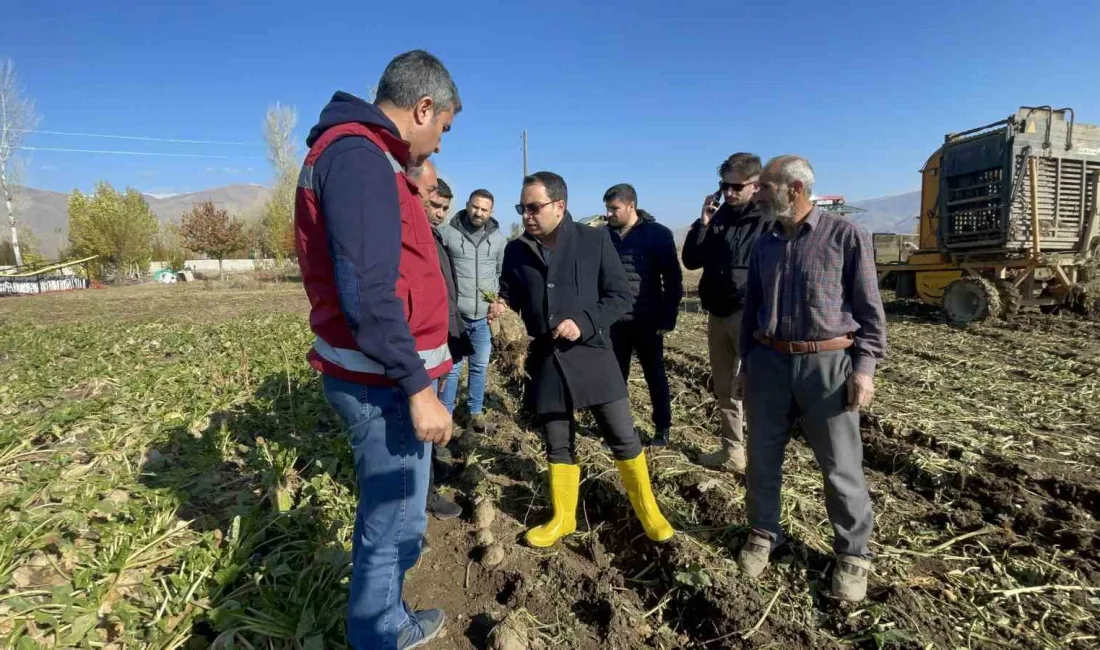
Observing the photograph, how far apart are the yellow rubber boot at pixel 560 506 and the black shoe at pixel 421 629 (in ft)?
2.27

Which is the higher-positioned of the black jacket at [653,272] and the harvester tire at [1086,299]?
the black jacket at [653,272]

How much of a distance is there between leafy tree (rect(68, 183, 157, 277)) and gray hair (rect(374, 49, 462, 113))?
41561 mm

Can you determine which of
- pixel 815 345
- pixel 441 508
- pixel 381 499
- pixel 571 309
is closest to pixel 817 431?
pixel 815 345

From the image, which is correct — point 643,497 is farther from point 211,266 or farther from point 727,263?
point 211,266

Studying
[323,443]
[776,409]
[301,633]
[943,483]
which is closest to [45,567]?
[301,633]

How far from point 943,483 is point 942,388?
8.24 ft

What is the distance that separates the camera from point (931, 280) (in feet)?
33.0

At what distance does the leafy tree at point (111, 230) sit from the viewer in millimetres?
34062

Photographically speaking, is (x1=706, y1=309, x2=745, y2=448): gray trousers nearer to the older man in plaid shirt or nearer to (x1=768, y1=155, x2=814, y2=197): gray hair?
the older man in plaid shirt

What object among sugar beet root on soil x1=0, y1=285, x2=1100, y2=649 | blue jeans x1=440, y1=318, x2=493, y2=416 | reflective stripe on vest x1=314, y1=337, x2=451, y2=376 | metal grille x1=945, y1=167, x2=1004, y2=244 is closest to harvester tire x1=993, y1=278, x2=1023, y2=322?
metal grille x1=945, y1=167, x2=1004, y2=244

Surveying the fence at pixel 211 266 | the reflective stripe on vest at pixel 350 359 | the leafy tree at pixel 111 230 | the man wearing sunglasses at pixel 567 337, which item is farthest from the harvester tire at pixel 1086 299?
the fence at pixel 211 266

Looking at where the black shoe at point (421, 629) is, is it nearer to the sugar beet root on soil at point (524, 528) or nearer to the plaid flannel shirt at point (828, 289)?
the sugar beet root on soil at point (524, 528)

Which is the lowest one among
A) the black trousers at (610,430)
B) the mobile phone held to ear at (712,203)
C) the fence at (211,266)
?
the black trousers at (610,430)

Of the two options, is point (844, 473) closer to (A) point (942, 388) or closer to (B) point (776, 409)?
(B) point (776, 409)
